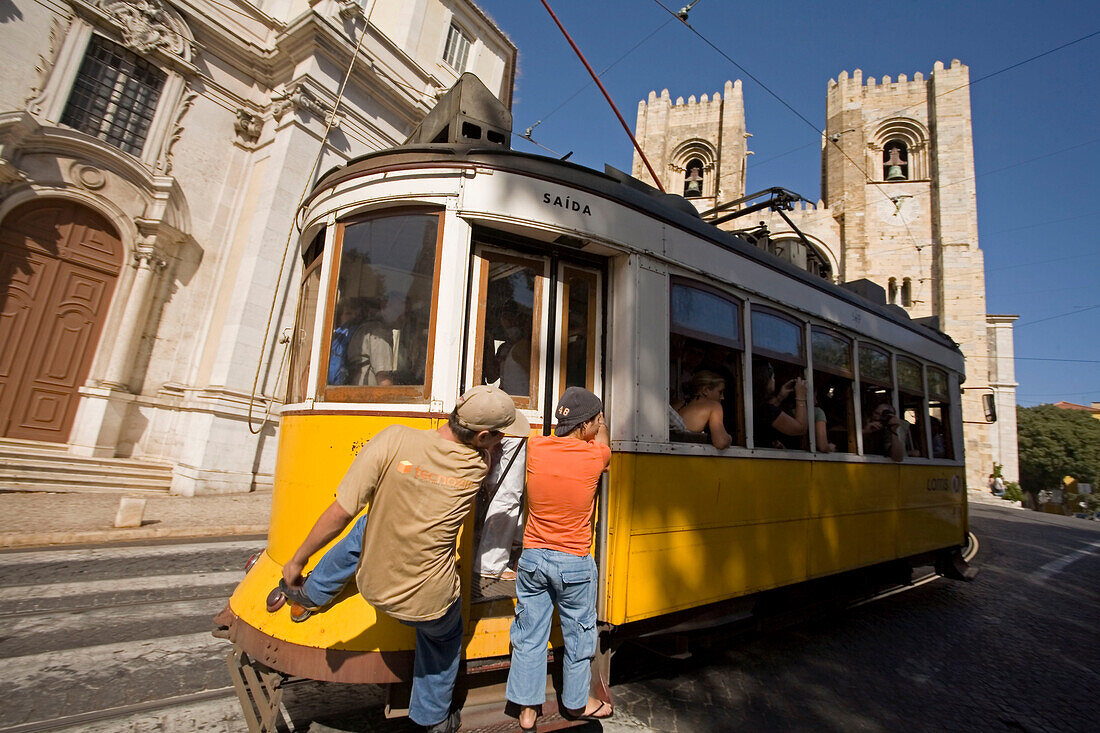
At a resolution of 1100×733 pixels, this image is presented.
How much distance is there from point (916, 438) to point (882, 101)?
3697 cm

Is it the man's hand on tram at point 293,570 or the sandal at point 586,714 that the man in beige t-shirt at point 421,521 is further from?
the sandal at point 586,714

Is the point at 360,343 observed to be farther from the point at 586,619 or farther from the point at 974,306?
the point at 974,306

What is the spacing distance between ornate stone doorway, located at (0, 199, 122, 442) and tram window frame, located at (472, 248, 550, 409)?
35.9ft

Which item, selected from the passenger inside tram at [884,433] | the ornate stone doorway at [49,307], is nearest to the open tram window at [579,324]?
the passenger inside tram at [884,433]

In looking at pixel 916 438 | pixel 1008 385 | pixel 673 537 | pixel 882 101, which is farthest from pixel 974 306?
pixel 673 537

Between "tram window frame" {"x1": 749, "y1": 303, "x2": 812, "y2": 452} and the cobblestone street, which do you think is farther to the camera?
"tram window frame" {"x1": 749, "y1": 303, "x2": 812, "y2": 452}

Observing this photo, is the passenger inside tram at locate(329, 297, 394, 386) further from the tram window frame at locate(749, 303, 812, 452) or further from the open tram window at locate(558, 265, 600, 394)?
the tram window frame at locate(749, 303, 812, 452)

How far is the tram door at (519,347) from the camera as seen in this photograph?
A: 2.68 meters

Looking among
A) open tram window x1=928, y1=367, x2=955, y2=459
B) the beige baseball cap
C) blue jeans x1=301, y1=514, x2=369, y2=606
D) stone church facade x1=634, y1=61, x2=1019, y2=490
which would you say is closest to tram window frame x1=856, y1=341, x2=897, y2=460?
open tram window x1=928, y1=367, x2=955, y2=459

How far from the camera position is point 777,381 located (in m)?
3.96

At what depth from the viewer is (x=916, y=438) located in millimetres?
5555

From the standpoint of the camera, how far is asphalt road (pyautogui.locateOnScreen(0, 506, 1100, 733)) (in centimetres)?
266

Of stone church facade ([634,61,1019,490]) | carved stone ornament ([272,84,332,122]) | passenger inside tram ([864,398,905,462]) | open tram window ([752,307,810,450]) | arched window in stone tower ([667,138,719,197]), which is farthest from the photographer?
arched window in stone tower ([667,138,719,197])

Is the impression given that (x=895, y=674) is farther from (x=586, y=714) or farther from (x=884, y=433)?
(x=586, y=714)
